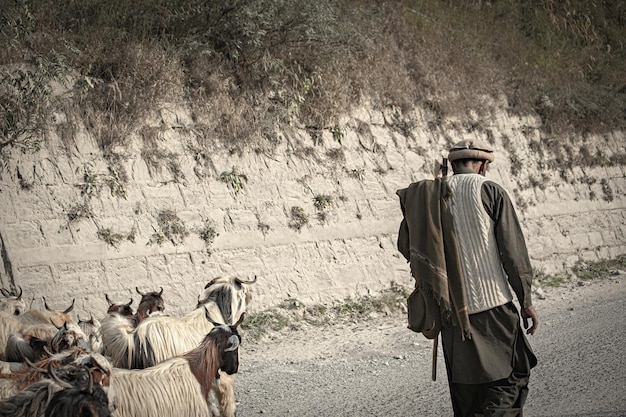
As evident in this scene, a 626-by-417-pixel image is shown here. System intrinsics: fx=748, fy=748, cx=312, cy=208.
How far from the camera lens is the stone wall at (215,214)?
10.7m

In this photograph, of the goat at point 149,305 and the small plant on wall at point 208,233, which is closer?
the goat at point 149,305

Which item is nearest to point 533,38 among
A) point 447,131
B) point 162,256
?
point 447,131

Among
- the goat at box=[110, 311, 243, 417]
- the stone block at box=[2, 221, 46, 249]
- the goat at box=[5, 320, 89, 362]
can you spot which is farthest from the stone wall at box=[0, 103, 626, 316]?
the goat at box=[110, 311, 243, 417]

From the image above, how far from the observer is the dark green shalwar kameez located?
532 cm

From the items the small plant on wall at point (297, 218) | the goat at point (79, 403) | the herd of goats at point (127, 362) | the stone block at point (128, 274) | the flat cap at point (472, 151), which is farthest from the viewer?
the small plant on wall at point (297, 218)

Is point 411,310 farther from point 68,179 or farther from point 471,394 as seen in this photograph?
point 68,179

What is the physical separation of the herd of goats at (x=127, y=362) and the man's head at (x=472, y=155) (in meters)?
2.33

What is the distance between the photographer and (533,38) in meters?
20.6

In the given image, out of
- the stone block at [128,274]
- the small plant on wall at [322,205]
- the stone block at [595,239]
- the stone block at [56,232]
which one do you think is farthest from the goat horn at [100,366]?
the stone block at [595,239]

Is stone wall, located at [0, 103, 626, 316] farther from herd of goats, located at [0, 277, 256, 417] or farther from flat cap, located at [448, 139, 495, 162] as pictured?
flat cap, located at [448, 139, 495, 162]

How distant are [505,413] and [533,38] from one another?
17.2 metres

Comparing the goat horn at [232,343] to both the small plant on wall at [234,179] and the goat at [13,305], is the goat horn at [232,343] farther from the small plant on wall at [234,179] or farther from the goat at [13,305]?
the small plant on wall at [234,179]

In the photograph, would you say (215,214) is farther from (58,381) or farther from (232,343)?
(58,381)

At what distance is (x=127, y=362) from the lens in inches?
274
